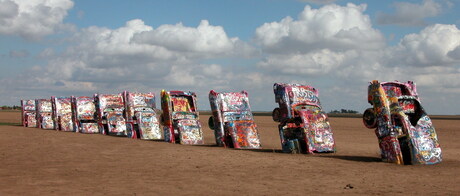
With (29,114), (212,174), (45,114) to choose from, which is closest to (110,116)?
(45,114)

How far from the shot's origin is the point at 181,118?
21281mm

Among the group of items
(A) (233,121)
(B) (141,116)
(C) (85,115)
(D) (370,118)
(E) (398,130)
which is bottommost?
(E) (398,130)

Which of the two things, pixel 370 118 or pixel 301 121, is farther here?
pixel 301 121

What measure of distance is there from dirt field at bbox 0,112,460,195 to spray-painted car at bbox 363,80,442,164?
0.37 m

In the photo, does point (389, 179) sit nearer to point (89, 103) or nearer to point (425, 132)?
point (425, 132)

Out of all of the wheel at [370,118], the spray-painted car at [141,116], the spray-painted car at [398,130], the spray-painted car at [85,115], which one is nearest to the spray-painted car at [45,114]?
the spray-painted car at [85,115]

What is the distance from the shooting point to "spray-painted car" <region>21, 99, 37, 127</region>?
36.7 m

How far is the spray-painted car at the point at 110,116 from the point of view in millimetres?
26781

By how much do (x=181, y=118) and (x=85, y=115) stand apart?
1037 cm

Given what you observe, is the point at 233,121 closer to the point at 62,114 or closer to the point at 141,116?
the point at 141,116

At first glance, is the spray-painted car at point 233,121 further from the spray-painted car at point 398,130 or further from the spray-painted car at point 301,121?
the spray-painted car at point 398,130

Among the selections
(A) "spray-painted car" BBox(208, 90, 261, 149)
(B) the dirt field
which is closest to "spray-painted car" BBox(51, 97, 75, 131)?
(A) "spray-painted car" BBox(208, 90, 261, 149)

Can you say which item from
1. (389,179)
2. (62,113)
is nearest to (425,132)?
(389,179)

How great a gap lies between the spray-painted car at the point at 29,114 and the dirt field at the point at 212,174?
2102 cm
